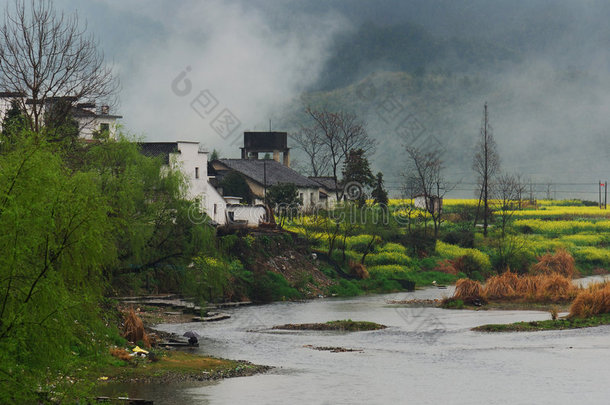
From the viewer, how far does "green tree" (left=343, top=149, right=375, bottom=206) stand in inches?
3516

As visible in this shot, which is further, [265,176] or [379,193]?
[379,193]

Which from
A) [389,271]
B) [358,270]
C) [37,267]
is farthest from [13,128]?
[389,271]

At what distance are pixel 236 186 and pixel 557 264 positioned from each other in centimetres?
2905

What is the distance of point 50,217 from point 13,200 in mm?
669

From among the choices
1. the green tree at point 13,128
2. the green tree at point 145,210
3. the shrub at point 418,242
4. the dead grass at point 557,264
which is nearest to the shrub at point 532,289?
the dead grass at point 557,264

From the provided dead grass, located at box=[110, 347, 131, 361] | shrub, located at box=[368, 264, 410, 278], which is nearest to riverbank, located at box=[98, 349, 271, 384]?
dead grass, located at box=[110, 347, 131, 361]

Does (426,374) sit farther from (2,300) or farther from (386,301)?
(386,301)

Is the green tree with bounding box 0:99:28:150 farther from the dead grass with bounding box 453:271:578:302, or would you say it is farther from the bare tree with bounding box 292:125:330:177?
the bare tree with bounding box 292:125:330:177

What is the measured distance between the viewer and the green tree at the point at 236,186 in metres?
78.3

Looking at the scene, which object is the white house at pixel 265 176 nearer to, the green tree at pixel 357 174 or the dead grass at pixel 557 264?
the green tree at pixel 357 174

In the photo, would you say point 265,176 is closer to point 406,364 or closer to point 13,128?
point 13,128

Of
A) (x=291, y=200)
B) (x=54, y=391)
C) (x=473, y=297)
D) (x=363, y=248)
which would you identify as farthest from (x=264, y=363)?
(x=291, y=200)

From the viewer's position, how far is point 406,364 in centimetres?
2705

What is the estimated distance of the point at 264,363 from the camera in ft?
88.3
